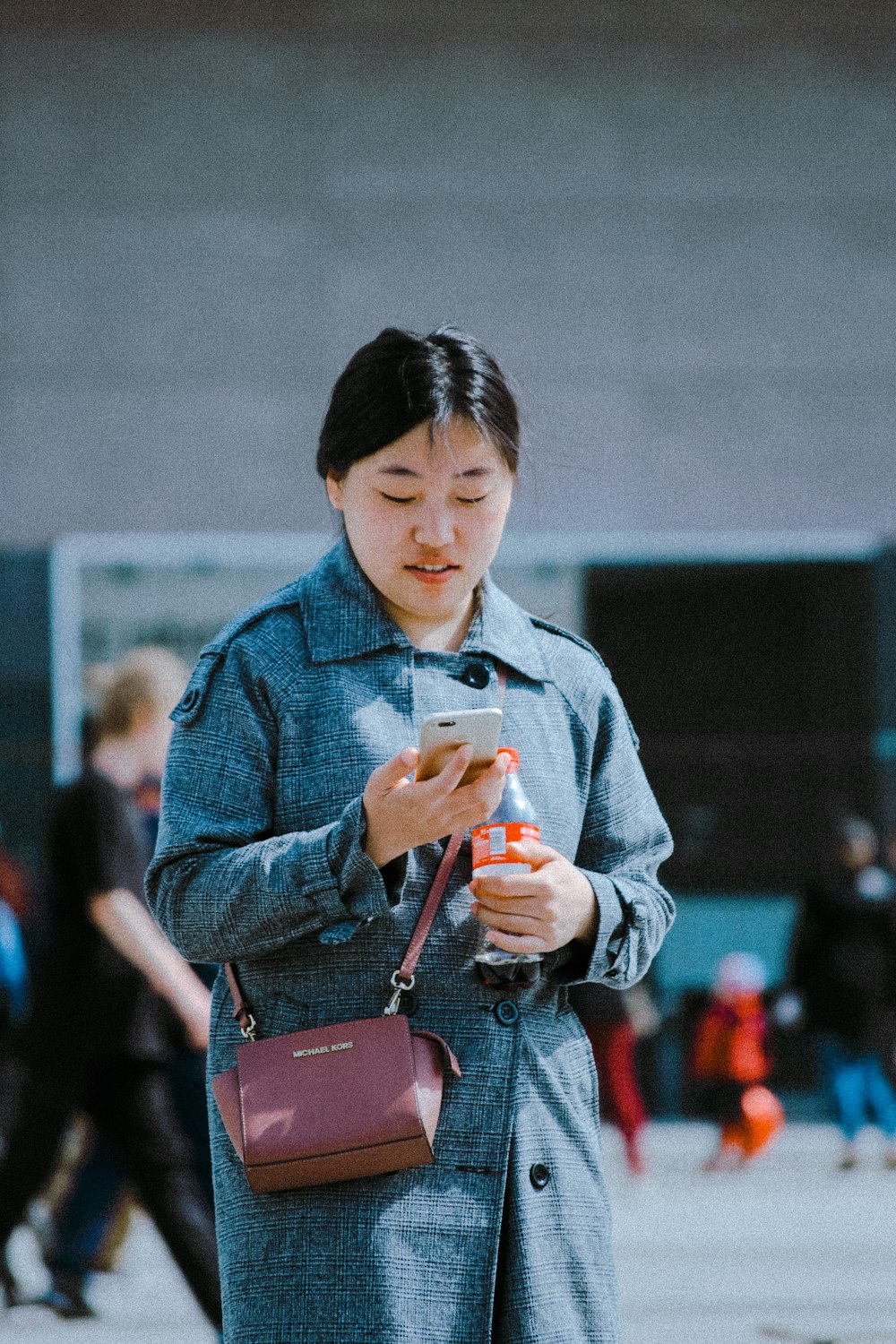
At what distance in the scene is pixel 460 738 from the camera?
1921 millimetres

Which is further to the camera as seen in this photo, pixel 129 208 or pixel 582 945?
pixel 129 208

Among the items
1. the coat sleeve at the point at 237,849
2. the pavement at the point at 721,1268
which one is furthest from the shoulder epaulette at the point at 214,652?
the pavement at the point at 721,1268

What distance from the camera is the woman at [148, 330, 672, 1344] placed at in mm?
1988

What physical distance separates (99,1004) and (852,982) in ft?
16.2

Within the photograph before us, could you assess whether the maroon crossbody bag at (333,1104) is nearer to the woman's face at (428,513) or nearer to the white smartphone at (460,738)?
the white smartphone at (460,738)

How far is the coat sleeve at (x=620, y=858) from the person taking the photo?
2.12m

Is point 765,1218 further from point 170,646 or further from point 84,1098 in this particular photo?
point 170,646

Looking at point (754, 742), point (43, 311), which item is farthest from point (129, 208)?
point (754, 742)

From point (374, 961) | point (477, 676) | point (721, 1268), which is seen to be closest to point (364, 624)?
point (477, 676)

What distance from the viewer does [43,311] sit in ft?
37.2

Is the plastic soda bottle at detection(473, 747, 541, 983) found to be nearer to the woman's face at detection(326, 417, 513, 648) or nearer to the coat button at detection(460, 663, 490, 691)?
the coat button at detection(460, 663, 490, 691)

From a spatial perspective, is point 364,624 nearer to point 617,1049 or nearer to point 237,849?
point 237,849

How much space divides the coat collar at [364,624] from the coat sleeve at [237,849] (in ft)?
0.36

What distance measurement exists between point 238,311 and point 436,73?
191 cm
